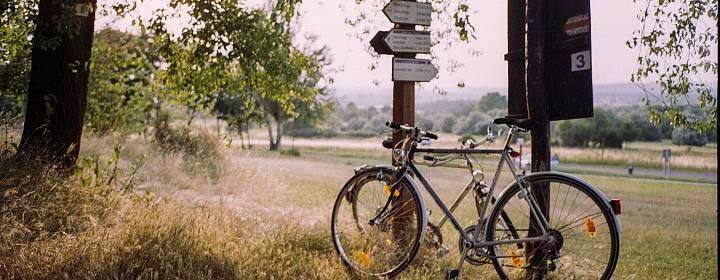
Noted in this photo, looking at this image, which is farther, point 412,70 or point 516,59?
point 412,70

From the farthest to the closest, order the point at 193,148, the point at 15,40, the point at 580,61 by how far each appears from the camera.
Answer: the point at 193,148 → the point at 15,40 → the point at 580,61

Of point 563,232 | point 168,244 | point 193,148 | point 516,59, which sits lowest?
point 168,244

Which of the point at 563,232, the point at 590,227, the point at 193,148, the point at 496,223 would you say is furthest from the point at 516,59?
the point at 193,148

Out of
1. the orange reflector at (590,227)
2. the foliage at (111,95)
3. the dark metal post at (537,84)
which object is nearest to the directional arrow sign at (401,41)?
the dark metal post at (537,84)

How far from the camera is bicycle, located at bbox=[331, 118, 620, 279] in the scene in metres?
4.21

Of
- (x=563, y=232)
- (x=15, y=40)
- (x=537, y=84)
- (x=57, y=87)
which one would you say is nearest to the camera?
(x=563, y=232)

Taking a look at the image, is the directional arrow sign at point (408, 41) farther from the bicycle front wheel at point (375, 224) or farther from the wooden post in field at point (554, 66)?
the bicycle front wheel at point (375, 224)

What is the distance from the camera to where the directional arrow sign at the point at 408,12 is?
5750 mm

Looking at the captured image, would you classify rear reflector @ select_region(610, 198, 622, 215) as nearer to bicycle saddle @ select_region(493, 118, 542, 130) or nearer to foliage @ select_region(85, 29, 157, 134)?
bicycle saddle @ select_region(493, 118, 542, 130)

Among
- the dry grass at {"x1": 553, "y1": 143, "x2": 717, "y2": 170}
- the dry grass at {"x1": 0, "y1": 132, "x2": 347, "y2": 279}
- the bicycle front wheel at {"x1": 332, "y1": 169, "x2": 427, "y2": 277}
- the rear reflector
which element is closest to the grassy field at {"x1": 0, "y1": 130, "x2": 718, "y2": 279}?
the dry grass at {"x1": 0, "y1": 132, "x2": 347, "y2": 279}

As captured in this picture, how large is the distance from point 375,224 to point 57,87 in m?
4.35

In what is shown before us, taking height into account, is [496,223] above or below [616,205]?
below

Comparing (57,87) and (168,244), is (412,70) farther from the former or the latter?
(57,87)

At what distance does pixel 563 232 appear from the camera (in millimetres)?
4332
